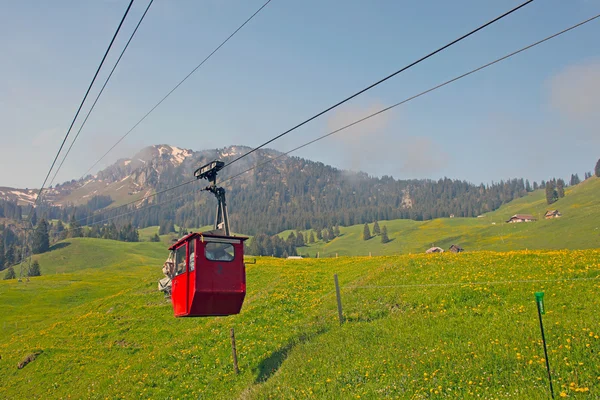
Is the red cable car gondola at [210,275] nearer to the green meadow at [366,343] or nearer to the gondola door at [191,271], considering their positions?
the gondola door at [191,271]

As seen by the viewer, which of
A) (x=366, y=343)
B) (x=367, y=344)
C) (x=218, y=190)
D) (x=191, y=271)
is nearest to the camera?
(x=367, y=344)

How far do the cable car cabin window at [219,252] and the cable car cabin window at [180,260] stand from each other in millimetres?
1642

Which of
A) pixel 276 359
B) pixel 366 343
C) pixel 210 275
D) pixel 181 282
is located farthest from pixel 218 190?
pixel 366 343

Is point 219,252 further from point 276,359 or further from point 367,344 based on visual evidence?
point 367,344

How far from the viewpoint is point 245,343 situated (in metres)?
25.0

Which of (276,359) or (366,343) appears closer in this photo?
(366,343)

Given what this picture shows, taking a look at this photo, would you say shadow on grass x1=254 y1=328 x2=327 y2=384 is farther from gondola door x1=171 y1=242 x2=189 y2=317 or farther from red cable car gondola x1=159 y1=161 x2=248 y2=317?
gondola door x1=171 y1=242 x2=189 y2=317

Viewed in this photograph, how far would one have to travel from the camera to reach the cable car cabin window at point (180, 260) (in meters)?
21.3

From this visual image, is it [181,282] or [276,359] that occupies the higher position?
[181,282]

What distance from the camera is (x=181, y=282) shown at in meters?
21.3

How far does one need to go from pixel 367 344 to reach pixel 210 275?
7.53 metres

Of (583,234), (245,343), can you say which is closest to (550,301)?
(245,343)

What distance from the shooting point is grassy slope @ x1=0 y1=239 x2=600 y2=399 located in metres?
12.8

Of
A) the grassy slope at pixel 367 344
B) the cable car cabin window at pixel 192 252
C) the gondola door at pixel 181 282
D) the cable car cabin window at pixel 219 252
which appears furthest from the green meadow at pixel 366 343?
the cable car cabin window at pixel 192 252
